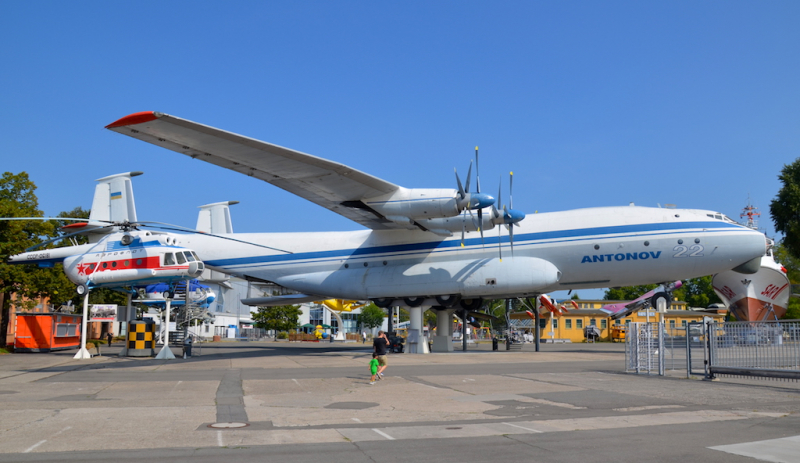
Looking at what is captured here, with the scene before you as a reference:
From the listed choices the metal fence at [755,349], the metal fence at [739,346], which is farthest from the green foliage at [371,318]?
the metal fence at [755,349]

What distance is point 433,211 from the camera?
2483cm

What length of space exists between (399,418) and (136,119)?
50.9 ft

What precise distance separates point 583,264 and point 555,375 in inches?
420

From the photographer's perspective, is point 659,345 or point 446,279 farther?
point 446,279

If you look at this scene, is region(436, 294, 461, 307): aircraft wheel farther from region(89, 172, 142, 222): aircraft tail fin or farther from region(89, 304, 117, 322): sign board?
region(89, 304, 117, 322): sign board

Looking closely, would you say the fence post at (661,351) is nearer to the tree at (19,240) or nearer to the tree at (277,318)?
the tree at (19,240)

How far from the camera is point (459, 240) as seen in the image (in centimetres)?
2919

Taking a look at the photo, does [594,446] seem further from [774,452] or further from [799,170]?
[799,170]

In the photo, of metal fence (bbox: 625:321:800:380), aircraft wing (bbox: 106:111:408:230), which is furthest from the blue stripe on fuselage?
metal fence (bbox: 625:321:800:380)

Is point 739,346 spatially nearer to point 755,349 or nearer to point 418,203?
point 755,349

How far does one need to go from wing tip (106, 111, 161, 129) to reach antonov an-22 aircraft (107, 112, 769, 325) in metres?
1.02

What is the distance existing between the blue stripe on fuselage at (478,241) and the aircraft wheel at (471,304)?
4.70 m

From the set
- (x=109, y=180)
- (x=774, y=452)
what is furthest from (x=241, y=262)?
(x=774, y=452)

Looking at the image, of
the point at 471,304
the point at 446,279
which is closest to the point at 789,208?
the point at 471,304
